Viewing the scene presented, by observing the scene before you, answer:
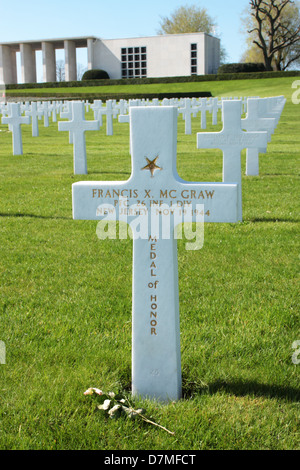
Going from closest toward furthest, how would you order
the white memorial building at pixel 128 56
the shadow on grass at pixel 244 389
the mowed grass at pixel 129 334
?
the mowed grass at pixel 129 334 → the shadow on grass at pixel 244 389 → the white memorial building at pixel 128 56

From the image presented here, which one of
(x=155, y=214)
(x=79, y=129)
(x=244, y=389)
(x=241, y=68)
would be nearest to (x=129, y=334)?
(x=244, y=389)

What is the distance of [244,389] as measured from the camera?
8.89ft

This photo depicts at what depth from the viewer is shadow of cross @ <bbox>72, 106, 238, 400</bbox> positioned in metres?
2.45

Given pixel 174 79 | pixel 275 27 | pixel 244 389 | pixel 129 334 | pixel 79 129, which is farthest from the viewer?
pixel 275 27

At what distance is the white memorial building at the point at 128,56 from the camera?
2207 inches

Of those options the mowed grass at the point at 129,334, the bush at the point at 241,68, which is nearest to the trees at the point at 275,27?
the bush at the point at 241,68

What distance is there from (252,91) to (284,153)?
28.5 metres

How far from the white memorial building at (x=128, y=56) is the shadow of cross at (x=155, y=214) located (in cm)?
5579

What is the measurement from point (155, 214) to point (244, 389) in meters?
0.97

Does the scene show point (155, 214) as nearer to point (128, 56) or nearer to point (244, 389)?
point (244, 389)

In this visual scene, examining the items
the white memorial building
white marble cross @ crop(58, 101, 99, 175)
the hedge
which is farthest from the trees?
white marble cross @ crop(58, 101, 99, 175)

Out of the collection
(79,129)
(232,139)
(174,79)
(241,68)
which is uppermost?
(241,68)

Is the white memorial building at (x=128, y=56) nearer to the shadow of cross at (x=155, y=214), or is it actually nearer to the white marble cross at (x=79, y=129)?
the white marble cross at (x=79, y=129)
